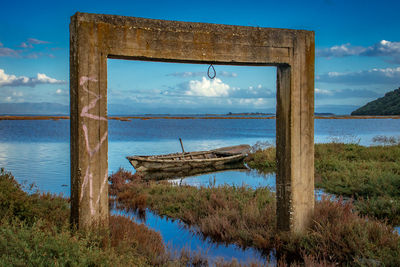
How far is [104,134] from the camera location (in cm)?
504

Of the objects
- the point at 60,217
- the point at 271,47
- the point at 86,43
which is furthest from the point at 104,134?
the point at 271,47

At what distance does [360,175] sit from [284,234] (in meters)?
7.79

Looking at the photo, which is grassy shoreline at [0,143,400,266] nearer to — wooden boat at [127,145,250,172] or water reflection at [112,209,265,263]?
water reflection at [112,209,265,263]

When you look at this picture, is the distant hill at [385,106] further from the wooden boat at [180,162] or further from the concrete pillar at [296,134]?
the concrete pillar at [296,134]

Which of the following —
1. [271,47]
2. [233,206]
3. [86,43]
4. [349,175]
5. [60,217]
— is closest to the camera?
[86,43]

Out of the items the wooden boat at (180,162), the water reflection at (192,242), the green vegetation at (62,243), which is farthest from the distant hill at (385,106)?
the green vegetation at (62,243)

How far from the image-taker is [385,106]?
131250 mm

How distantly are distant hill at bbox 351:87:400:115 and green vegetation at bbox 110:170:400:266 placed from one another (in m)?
128

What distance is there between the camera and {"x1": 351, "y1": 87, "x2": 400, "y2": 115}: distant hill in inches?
4852

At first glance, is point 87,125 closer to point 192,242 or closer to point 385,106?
point 192,242

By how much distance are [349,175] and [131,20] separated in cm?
1102

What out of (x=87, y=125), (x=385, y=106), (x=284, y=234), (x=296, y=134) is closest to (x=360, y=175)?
(x=284, y=234)

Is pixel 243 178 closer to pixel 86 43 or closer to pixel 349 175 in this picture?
pixel 349 175

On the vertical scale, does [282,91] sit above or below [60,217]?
above
